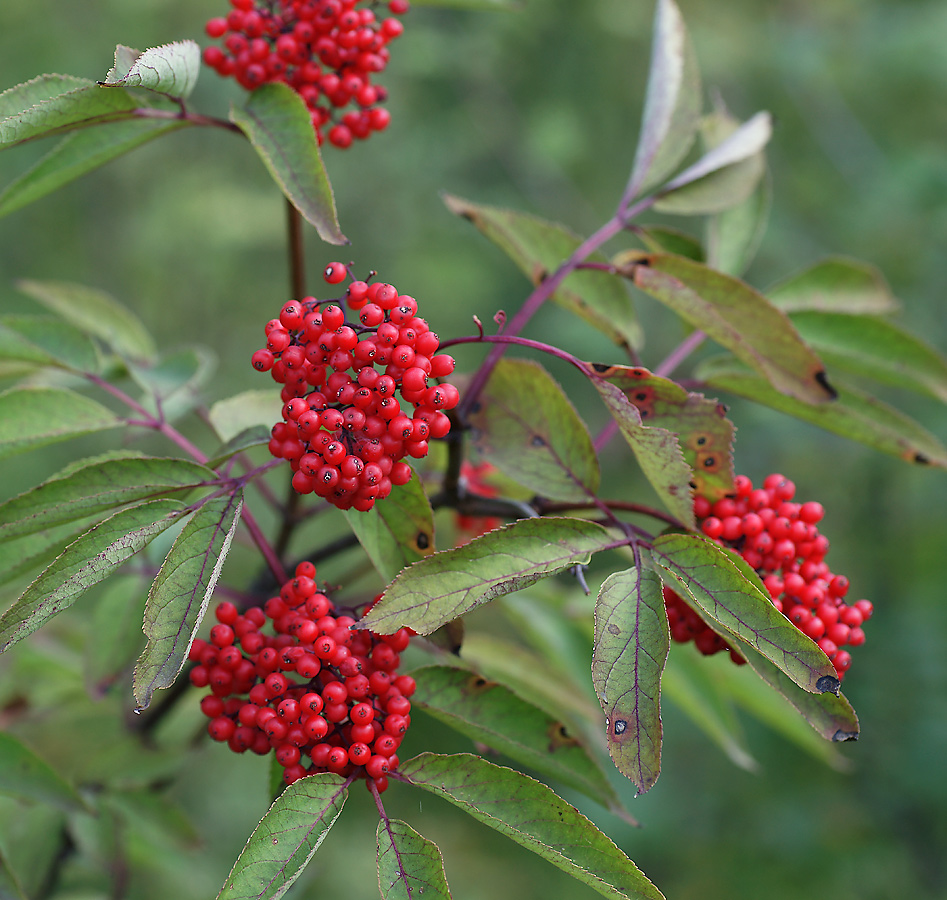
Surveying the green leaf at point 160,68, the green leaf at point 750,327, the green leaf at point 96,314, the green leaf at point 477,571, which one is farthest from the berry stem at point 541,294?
the green leaf at point 96,314

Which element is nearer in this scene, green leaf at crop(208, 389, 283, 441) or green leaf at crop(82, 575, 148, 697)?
green leaf at crop(208, 389, 283, 441)

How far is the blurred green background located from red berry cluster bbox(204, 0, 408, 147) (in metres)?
1.65

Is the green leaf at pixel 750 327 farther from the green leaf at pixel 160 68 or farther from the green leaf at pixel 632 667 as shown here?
the green leaf at pixel 160 68

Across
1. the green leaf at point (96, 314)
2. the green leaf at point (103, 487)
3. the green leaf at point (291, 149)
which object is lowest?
the green leaf at point (96, 314)

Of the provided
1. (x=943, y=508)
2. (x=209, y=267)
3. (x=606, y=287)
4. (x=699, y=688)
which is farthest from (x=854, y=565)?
(x=209, y=267)

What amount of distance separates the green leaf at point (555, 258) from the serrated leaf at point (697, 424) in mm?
133

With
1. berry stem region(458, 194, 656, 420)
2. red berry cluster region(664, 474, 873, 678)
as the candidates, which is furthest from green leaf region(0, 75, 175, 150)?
red berry cluster region(664, 474, 873, 678)

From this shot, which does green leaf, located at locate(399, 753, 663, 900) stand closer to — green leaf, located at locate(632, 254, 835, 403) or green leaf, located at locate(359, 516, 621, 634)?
green leaf, located at locate(359, 516, 621, 634)

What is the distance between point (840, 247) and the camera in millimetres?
4641

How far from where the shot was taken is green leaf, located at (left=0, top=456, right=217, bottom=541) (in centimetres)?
99

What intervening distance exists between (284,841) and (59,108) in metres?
0.84

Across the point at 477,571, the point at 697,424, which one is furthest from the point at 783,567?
the point at 477,571

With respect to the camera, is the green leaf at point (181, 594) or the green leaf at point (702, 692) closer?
the green leaf at point (181, 594)

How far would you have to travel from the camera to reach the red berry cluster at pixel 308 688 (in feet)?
3.19
